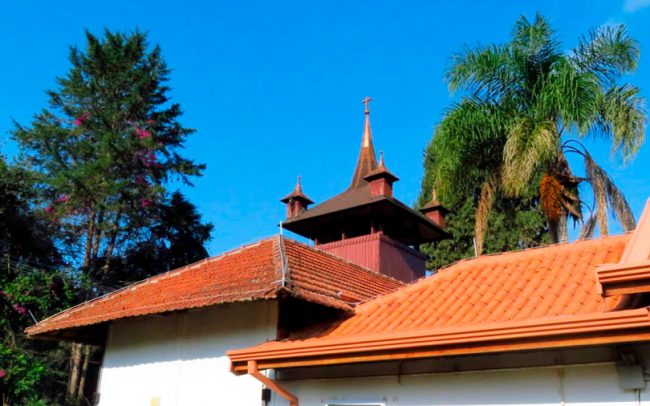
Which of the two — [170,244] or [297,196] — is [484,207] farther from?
[170,244]

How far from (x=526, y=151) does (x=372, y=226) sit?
5481mm

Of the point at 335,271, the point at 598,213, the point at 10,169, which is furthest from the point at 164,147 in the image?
the point at 598,213

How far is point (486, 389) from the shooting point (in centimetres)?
631

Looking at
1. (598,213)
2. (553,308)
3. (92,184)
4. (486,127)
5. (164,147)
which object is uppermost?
(164,147)

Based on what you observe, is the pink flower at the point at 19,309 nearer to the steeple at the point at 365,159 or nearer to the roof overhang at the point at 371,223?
the roof overhang at the point at 371,223

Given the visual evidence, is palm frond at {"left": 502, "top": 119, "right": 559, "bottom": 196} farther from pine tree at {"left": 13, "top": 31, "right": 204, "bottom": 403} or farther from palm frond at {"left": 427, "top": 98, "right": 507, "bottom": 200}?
pine tree at {"left": 13, "top": 31, "right": 204, "bottom": 403}

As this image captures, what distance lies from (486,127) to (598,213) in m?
3.11

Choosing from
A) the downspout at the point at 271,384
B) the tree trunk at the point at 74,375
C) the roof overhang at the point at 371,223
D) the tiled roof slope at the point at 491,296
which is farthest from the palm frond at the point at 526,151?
the tree trunk at the point at 74,375

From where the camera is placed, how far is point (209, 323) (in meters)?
9.41

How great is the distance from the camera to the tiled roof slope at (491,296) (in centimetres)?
638

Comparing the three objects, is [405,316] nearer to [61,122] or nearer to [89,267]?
[89,267]

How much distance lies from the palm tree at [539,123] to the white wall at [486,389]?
22.5 ft

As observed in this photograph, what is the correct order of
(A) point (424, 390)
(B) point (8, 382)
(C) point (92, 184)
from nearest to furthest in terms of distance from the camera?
1. (A) point (424, 390)
2. (B) point (8, 382)
3. (C) point (92, 184)

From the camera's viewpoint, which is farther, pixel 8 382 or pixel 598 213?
pixel 8 382
